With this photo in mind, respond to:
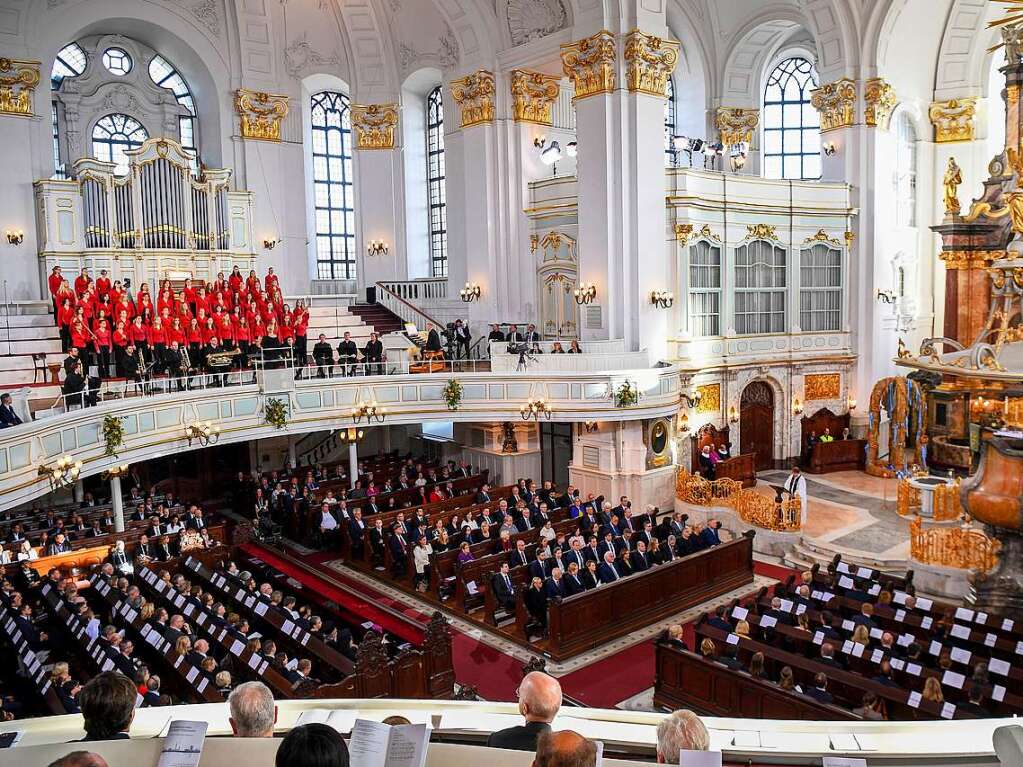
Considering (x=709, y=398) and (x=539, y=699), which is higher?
(x=539, y=699)

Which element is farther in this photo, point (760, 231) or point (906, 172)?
point (906, 172)

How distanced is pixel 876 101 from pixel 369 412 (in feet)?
62.3

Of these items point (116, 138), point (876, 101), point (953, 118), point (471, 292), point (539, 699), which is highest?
point (876, 101)

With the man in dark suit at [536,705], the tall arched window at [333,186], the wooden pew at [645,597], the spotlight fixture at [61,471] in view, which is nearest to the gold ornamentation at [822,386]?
the wooden pew at [645,597]

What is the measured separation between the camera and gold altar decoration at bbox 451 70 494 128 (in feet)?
88.4

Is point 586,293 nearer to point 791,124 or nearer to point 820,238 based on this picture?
point 820,238

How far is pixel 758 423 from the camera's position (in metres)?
27.5

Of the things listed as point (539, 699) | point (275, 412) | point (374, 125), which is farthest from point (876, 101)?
point (539, 699)

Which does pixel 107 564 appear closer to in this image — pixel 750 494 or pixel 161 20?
pixel 750 494

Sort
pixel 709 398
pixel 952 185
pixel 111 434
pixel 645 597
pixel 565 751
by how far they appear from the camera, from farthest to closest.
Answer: pixel 709 398 < pixel 952 185 < pixel 111 434 < pixel 645 597 < pixel 565 751

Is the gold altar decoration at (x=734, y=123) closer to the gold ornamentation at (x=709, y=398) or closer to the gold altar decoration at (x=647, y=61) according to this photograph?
the gold altar decoration at (x=647, y=61)

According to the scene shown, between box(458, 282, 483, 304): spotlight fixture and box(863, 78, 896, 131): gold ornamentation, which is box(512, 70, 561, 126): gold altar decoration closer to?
box(458, 282, 483, 304): spotlight fixture

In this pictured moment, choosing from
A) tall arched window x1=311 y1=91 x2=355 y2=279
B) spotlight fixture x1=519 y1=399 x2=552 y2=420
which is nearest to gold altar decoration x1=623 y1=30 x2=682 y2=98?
spotlight fixture x1=519 y1=399 x2=552 y2=420

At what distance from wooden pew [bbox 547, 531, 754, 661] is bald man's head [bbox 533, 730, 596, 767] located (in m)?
11.7
